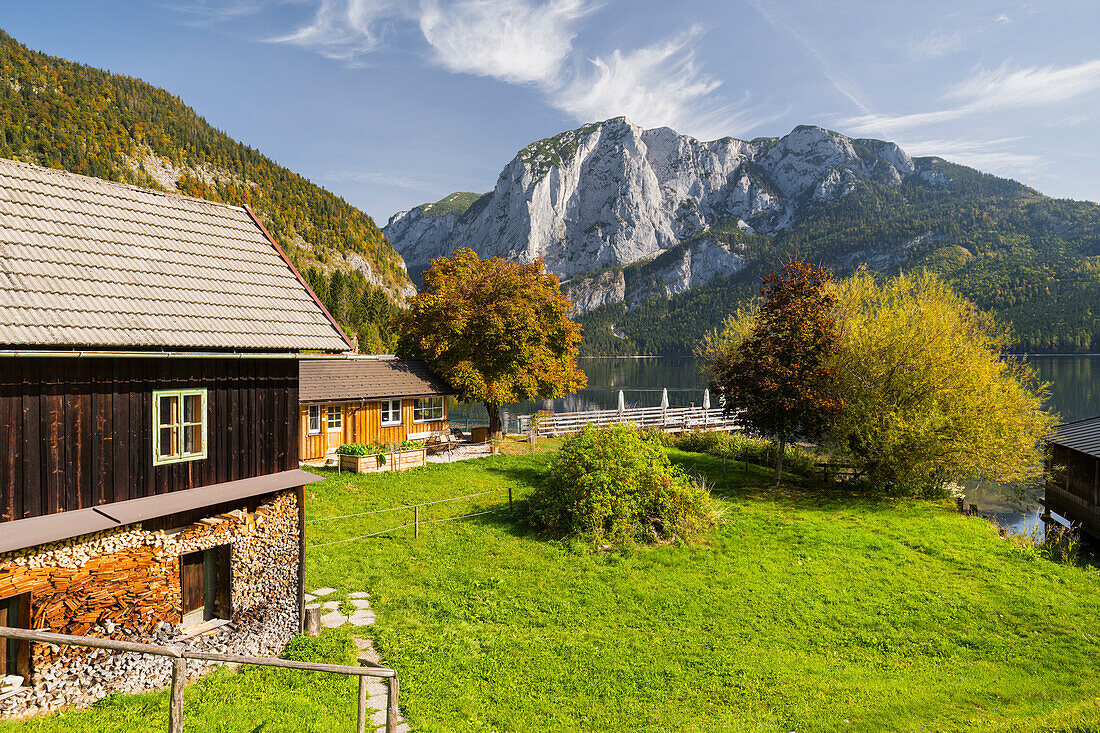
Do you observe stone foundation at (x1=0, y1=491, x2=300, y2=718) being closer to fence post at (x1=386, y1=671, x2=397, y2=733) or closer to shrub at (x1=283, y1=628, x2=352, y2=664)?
shrub at (x1=283, y1=628, x2=352, y2=664)

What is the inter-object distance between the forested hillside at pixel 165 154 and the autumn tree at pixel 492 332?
68900 millimetres

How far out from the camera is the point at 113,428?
7.97m

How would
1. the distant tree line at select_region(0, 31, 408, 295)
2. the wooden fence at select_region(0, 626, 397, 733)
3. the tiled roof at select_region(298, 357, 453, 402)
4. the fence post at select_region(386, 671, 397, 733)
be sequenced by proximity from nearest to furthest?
the wooden fence at select_region(0, 626, 397, 733) → the fence post at select_region(386, 671, 397, 733) → the tiled roof at select_region(298, 357, 453, 402) → the distant tree line at select_region(0, 31, 408, 295)

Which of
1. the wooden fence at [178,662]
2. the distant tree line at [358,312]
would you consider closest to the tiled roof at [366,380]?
the wooden fence at [178,662]

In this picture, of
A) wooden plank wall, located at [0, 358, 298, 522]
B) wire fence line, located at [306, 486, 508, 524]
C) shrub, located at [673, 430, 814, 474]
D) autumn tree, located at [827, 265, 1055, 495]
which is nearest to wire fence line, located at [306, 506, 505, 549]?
wire fence line, located at [306, 486, 508, 524]

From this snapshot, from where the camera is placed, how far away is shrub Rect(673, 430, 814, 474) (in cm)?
2805

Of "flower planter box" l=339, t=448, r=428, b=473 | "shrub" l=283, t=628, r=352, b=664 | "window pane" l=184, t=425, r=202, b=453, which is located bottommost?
"shrub" l=283, t=628, r=352, b=664

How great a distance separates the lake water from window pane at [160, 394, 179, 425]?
26.3 m

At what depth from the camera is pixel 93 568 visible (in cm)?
770

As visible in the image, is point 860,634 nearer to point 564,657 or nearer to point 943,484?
point 564,657

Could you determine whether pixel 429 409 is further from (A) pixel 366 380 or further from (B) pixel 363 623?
(B) pixel 363 623

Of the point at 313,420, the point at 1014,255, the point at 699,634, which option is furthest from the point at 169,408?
the point at 1014,255

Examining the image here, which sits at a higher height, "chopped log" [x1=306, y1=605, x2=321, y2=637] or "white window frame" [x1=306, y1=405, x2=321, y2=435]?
"white window frame" [x1=306, y1=405, x2=321, y2=435]

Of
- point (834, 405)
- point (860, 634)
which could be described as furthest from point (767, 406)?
point (860, 634)
